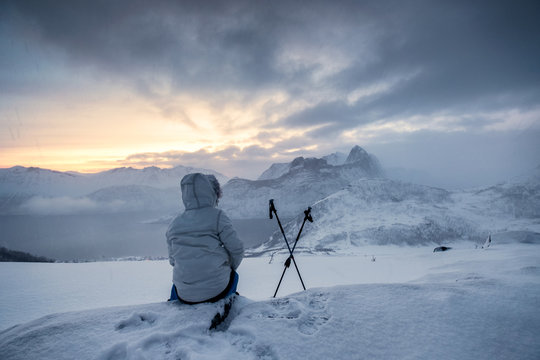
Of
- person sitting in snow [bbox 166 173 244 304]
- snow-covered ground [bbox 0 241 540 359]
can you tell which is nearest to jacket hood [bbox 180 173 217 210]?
person sitting in snow [bbox 166 173 244 304]

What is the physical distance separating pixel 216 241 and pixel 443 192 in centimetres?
17005

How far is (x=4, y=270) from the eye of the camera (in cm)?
1139

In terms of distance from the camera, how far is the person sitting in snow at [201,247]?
3.28 meters

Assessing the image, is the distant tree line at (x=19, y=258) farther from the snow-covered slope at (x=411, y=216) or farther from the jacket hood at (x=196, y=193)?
the snow-covered slope at (x=411, y=216)

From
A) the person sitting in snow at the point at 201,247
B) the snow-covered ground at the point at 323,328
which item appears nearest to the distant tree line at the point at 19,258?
the snow-covered ground at the point at 323,328

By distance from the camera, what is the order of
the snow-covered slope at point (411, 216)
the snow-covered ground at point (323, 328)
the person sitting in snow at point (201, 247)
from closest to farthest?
the snow-covered ground at point (323, 328) < the person sitting in snow at point (201, 247) < the snow-covered slope at point (411, 216)

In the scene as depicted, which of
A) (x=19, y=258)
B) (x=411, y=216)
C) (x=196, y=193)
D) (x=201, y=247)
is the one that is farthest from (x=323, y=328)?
(x=411, y=216)

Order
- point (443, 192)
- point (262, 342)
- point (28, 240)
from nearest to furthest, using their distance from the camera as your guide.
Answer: point (262, 342) → point (443, 192) → point (28, 240)

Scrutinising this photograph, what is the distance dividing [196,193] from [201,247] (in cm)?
80

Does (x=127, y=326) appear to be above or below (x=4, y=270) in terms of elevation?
above

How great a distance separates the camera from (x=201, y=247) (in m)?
3.30

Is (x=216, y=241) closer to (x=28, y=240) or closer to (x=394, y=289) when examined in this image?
(x=394, y=289)

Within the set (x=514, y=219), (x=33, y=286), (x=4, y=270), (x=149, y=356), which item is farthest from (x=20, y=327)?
(x=514, y=219)

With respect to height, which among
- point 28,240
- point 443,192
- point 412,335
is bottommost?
point 28,240
